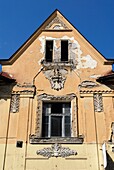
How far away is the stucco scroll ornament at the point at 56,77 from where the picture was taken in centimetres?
1171

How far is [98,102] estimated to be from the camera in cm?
1122

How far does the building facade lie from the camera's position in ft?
32.3

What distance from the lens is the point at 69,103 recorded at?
11438 millimetres

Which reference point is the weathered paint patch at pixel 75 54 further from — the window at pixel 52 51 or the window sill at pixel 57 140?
the window sill at pixel 57 140

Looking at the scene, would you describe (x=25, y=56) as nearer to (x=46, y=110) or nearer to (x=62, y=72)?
(x=62, y=72)

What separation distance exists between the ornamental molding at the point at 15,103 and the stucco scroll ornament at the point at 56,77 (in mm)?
1572

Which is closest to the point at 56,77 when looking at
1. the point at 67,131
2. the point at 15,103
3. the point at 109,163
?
the point at 15,103

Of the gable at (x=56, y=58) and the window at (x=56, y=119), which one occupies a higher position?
the gable at (x=56, y=58)

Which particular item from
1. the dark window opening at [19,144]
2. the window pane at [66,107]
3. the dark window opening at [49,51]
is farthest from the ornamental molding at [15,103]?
the dark window opening at [49,51]

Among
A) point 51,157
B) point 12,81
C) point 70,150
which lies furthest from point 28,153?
point 12,81

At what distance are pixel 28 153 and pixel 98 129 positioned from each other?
2811 mm

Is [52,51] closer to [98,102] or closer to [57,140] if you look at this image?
[98,102]

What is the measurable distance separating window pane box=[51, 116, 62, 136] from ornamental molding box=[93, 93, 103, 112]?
153 centimetres

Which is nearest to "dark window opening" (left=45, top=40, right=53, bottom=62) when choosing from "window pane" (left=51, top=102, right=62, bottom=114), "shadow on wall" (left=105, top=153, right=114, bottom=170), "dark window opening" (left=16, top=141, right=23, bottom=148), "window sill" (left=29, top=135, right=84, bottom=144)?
"window pane" (left=51, top=102, right=62, bottom=114)
